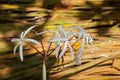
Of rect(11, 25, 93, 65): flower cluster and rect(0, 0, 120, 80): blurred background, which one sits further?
rect(0, 0, 120, 80): blurred background

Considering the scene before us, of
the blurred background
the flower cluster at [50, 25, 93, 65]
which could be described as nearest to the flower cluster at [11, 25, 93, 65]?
the flower cluster at [50, 25, 93, 65]

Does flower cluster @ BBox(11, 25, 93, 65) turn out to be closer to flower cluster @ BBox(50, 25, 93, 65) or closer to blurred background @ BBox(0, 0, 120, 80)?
flower cluster @ BBox(50, 25, 93, 65)

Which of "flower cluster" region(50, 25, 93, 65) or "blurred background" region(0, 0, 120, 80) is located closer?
"flower cluster" region(50, 25, 93, 65)

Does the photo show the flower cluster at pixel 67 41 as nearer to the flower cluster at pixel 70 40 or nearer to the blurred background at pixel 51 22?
the flower cluster at pixel 70 40

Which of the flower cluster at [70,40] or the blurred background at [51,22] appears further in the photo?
the blurred background at [51,22]

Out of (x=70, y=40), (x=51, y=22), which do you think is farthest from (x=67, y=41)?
(x=51, y=22)

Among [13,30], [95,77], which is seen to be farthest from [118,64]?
[13,30]

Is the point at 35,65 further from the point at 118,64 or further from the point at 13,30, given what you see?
the point at 118,64

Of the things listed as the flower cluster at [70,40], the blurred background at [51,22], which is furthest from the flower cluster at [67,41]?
the blurred background at [51,22]

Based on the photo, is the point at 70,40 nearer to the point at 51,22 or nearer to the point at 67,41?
the point at 67,41
